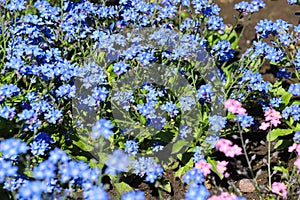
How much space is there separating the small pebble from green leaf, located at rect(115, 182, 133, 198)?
39.6 inches

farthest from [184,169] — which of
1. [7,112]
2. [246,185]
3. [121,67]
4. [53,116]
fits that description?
[7,112]

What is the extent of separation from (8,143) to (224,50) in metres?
2.31

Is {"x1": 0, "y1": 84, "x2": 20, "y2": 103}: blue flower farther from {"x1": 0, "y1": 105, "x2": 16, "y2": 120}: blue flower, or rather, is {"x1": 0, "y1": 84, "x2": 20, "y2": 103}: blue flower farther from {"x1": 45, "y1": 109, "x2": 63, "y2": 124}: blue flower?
{"x1": 45, "y1": 109, "x2": 63, "y2": 124}: blue flower

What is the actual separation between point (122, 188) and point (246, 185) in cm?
112

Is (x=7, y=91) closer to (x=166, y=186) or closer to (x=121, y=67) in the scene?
(x=121, y=67)

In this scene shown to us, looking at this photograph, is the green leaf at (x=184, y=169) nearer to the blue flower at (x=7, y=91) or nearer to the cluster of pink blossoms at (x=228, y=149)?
the cluster of pink blossoms at (x=228, y=149)

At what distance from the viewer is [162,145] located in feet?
15.7

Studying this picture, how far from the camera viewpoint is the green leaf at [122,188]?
4.66 metres

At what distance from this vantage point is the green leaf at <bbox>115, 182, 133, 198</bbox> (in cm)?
466

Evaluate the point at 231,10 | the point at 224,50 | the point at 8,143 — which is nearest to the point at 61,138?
the point at 8,143

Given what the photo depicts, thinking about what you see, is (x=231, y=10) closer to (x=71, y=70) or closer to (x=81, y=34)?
(x=81, y=34)

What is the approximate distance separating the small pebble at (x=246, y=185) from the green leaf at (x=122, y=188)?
101 cm

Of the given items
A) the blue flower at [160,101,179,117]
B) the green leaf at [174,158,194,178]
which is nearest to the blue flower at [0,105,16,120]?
the blue flower at [160,101,179,117]

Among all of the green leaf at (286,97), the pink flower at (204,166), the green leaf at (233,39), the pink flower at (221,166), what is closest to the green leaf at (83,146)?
the pink flower at (204,166)
